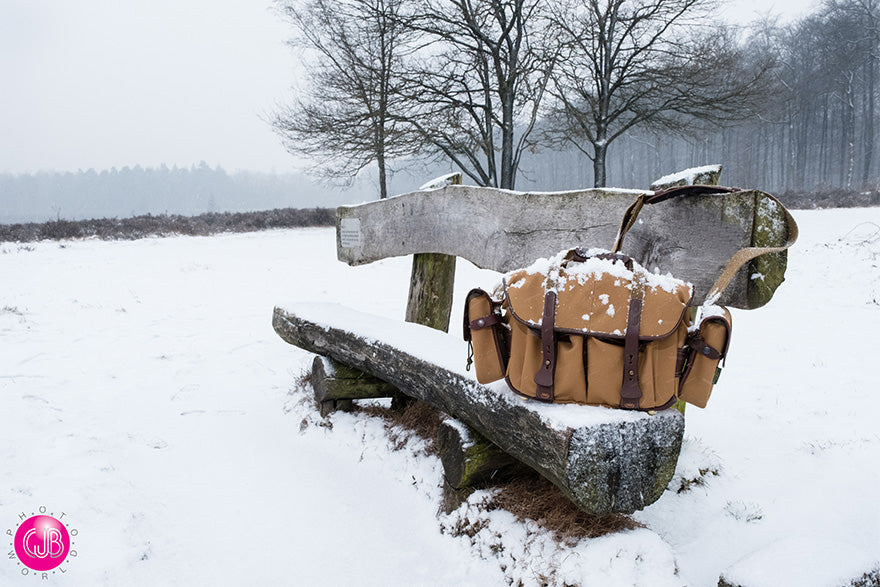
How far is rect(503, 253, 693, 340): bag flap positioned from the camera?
57.9 inches

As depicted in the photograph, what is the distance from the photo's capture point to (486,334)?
5.73 feet

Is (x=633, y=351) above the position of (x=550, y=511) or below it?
above

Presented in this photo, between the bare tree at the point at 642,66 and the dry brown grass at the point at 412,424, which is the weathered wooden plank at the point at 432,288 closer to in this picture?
the dry brown grass at the point at 412,424

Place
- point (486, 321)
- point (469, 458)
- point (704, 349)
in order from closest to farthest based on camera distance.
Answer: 1. point (704, 349)
2. point (486, 321)
3. point (469, 458)

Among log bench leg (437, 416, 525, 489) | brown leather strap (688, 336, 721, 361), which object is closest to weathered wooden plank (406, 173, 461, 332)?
log bench leg (437, 416, 525, 489)

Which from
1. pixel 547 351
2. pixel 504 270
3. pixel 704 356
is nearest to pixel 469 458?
pixel 547 351

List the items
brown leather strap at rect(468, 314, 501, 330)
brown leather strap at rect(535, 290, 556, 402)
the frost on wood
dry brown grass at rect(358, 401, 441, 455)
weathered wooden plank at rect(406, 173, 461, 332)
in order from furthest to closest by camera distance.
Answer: weathered wooden plank at rect(406, 173, 461, 332)
dry brown grass at rect(358, 401, 441, 455)
the frost on wood
brown leather strap at rect(468, 314, 501, 330)
brown leather strap at rect(535, 290, 556, 402)

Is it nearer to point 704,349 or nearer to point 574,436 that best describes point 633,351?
point 704,349

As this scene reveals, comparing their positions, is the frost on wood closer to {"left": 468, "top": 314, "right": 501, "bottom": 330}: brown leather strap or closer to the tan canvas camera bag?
the tan canvas camera bag

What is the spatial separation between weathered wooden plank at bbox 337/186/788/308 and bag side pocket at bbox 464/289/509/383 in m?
0.69

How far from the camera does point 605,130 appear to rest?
14.3 m

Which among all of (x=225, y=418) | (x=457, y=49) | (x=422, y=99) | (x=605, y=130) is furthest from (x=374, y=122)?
(x=225, y=418)

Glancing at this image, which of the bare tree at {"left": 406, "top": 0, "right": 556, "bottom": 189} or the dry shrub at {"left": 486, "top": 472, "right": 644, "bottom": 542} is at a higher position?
the bare tree at {"left": 406, "top": 0, "right": 556, "bottom": 189}

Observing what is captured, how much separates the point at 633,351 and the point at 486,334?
0.47 m
